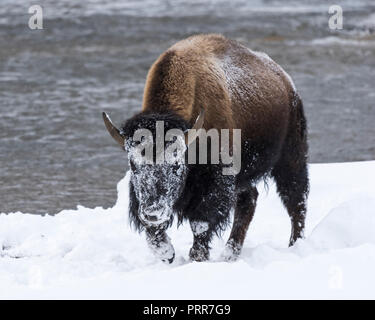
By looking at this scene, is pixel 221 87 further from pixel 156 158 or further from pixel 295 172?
pixel 295 172

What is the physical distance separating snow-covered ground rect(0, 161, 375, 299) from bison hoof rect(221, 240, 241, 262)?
0.26 feet

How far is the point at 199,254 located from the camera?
4.79 m

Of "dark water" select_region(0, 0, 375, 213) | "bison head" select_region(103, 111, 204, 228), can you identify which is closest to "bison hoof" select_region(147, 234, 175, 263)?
"bison head" select_region(103, 111, 204, 228)

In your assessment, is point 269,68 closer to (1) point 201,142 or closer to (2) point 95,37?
(1) point 201,142

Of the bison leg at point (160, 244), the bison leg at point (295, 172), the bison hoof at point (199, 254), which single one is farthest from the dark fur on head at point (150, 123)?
the bison leg at point (295, 172)

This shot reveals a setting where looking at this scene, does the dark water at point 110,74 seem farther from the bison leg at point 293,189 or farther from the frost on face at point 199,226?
the frost on face at point 199,226

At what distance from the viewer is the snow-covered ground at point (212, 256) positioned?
3.55 m

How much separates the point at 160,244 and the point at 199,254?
0.84 ft

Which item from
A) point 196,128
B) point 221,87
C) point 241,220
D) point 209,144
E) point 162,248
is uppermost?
point 221,87

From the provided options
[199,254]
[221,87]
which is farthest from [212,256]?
[221,87]

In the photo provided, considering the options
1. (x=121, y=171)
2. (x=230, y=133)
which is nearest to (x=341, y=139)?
(x=121, y=171)

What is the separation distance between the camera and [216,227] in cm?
476

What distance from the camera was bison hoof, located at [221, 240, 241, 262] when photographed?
16.7 ft

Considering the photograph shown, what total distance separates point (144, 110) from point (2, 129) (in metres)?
5.93
